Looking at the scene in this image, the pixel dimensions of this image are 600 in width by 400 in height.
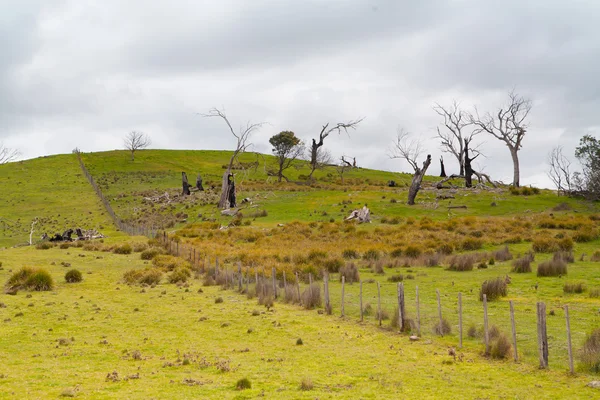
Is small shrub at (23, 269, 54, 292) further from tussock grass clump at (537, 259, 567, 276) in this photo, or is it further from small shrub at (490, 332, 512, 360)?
tussock grass clump at (537, 259, 567, 276)

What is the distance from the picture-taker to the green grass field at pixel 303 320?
43.9 ft

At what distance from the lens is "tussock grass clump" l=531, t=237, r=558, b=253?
3688 centimetres

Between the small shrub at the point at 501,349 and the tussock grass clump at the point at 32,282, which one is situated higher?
the tussock grass clump at the point at 32,282

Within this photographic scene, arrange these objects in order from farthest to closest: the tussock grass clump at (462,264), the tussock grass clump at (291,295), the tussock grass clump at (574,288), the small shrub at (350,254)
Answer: the small shrub at (350,254) → the tussock grass clump at (462,264) → the tussock grass clump at (291,295) → the tussock grass clump at (574,288)

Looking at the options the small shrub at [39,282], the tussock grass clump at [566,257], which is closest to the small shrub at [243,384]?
the small shrub at [39,282]

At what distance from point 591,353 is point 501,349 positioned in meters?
2.14

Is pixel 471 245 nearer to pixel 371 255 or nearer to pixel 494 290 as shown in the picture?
pixel 371 255

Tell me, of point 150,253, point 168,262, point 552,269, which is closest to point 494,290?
point 552,269

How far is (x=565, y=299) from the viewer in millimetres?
22016

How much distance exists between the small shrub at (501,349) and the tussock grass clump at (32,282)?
73.7 feet

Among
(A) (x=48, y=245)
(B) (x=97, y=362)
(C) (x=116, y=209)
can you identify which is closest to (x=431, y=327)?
(B) (x=97, y=362)

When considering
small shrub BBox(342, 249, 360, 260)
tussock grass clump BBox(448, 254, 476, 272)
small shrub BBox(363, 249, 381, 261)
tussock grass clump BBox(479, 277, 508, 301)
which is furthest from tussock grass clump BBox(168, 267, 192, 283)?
tussock grass clump BBox(479, 277, 508, 301)

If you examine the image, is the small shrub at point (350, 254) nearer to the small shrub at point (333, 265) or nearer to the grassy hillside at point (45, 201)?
the small shrub at point (333, 265)

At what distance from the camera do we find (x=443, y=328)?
59.7ft
